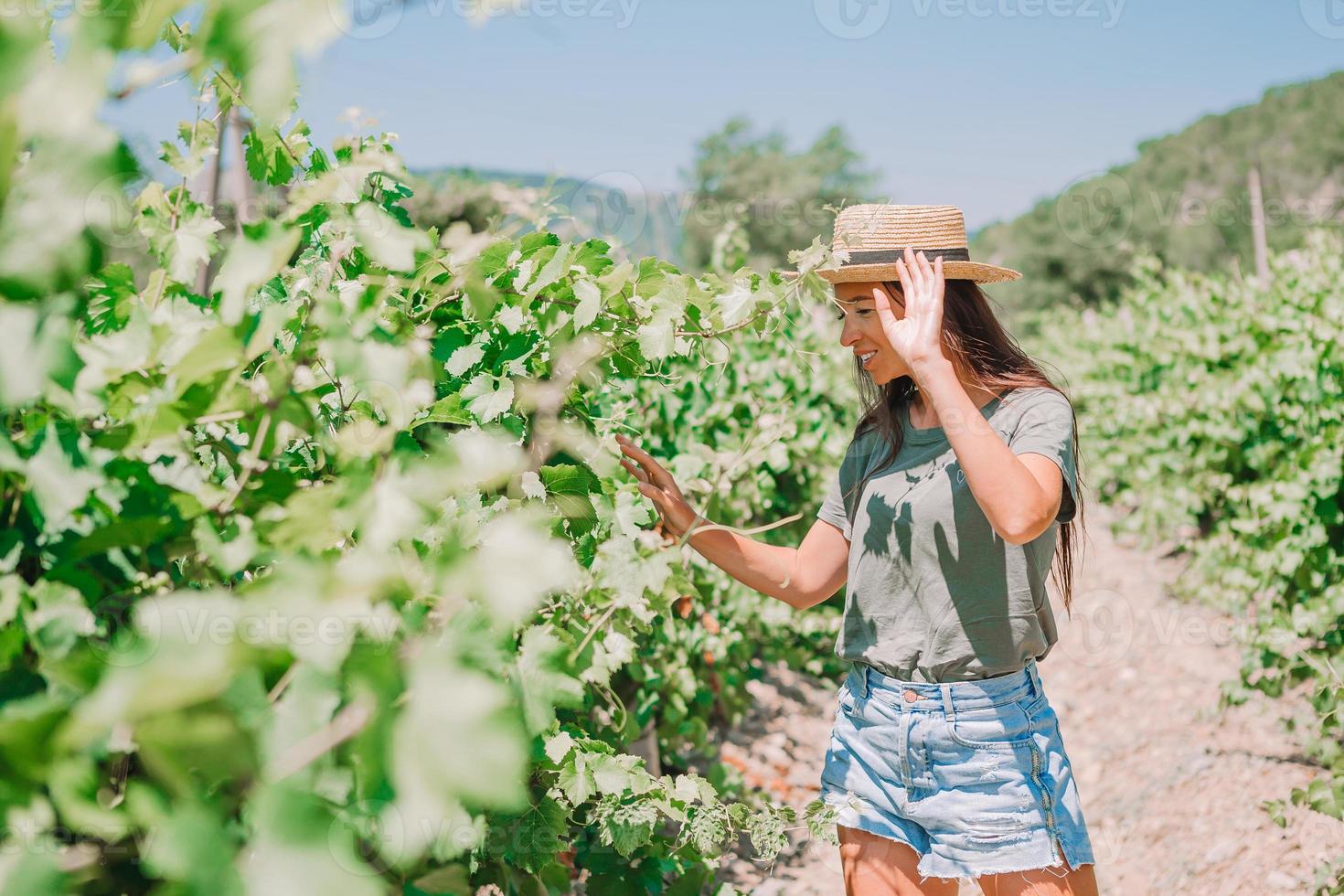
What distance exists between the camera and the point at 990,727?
1.82m

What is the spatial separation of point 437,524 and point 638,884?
4.05ft

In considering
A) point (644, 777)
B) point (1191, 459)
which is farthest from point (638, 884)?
point (1191, 459)

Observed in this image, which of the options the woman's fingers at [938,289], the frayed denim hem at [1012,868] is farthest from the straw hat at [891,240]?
the frayed denim hem at [1012,868]

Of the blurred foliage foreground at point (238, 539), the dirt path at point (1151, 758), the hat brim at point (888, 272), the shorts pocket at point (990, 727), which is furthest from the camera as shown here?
the dirt path at point (1151, 758)

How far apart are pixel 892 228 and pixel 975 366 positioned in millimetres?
334

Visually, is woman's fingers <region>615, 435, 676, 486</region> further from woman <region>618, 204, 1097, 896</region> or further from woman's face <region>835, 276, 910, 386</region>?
woman's face <region>835, 276, 910, 386</region>

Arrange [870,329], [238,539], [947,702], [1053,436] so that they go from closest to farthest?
[238,539], [1053,436], [947,702], [870,329]

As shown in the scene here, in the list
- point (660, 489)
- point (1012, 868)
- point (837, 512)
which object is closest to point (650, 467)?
point (660, 489)

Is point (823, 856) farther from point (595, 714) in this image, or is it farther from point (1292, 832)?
point (1292, 832)

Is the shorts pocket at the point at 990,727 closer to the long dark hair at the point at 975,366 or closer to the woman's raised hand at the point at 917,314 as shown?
the long dark hair at the point at 975,366

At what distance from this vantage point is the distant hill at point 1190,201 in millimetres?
30797

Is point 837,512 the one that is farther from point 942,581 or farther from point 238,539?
point 238,539

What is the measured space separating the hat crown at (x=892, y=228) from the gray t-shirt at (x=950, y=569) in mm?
369

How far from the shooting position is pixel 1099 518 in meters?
9.36
